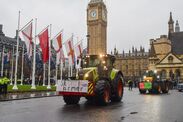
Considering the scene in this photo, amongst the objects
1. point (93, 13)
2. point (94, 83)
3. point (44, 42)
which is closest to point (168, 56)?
point (93, 13)

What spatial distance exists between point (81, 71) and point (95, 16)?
102 m

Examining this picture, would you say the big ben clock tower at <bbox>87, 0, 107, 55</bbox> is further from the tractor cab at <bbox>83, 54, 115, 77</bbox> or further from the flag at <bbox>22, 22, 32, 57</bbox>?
the tractor cab at <bbox>83, 54, 115, 77</bbox>

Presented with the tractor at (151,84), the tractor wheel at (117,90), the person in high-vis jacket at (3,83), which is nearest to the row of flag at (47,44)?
the person in high-vis jacket at (3,83)

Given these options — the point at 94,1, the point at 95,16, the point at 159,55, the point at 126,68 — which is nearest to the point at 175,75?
the point at 159,55

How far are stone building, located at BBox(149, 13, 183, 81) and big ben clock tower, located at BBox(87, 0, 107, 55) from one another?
985 inches

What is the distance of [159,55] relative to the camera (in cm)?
9212

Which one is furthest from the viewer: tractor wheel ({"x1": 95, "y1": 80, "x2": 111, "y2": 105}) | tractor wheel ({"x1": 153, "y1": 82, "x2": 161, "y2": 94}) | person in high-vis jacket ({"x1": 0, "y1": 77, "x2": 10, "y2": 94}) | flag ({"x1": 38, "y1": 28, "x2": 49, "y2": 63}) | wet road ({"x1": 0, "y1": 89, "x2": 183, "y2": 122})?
tractor wheel ({"x1": 153, "y1": 82, "x2": 161, "y2": 94})

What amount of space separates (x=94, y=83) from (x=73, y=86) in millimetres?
1164

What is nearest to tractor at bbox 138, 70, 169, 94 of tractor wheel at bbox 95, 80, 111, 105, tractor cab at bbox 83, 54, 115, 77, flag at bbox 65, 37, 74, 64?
flag at bbox 65, 37, 74, 64

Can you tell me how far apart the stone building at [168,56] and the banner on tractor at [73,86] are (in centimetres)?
6614

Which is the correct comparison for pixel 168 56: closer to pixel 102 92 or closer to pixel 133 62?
pixel 133 62

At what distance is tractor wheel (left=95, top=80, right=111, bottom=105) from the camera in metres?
14.9

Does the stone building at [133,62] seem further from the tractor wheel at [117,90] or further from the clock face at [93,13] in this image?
the tractor wheel at [117,90]

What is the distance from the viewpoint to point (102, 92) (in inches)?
588
